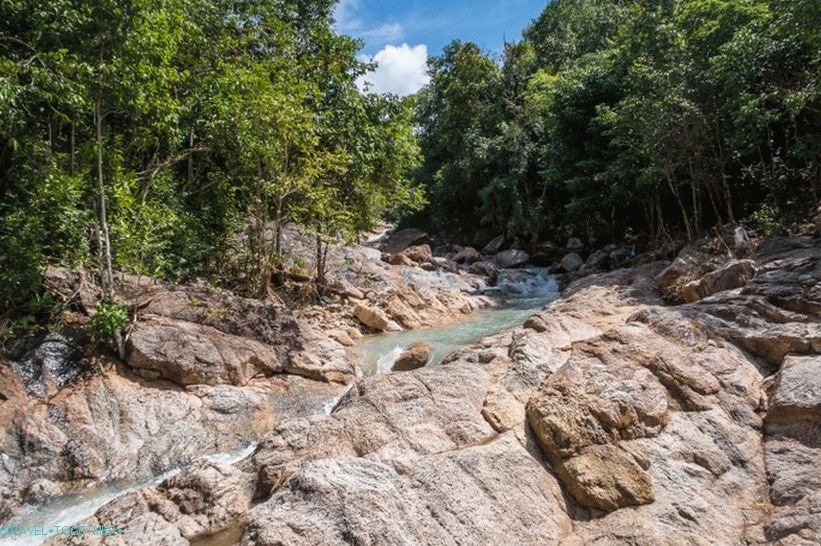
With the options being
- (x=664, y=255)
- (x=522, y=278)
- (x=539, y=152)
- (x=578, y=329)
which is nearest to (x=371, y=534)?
(x=578, y=329)

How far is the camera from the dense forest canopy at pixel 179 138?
7043 mm

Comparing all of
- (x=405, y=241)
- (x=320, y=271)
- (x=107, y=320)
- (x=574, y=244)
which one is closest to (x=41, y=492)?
(x=107, y=320)

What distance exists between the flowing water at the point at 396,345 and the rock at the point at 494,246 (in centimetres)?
493

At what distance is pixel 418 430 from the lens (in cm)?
502

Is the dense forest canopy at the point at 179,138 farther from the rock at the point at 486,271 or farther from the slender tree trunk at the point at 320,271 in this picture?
the rock at the point at 486,271

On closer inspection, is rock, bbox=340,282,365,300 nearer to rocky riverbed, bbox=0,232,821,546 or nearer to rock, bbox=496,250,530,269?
rocky riverbed, bbox=0,232,821,546

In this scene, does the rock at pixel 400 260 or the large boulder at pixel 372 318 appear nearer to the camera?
the large boulder at pixel 372 318

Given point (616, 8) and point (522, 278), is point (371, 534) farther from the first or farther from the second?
point (616, 8)

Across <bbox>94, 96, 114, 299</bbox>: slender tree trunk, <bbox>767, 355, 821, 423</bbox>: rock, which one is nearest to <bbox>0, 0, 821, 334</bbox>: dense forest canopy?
<bbox>94, 96, 114, 299</bbox>: slender tree trunk

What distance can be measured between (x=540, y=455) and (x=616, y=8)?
2880 centimetres

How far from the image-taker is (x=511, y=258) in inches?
938

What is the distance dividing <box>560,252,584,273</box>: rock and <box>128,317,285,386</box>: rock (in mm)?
15314

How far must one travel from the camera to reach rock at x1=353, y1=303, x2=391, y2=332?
531 inches

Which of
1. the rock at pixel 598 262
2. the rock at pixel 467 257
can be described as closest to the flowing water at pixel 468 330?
the rock at pixel 598 262
